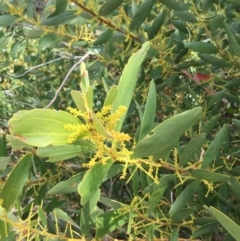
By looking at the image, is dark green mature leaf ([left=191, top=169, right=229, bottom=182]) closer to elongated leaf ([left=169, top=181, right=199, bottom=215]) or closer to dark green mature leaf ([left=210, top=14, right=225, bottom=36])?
elongated leaf ([left=169, top=181, right=199, bottom=215])

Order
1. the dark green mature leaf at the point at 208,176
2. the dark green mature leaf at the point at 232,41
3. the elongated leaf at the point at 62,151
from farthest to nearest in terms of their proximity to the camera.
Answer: the dark green mature leaf at the point at 232,41
the dark green mature leaf at the point at 208,176
the elongated leaf at the point at 62,151

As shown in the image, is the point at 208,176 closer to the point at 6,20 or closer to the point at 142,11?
the point at 142,11

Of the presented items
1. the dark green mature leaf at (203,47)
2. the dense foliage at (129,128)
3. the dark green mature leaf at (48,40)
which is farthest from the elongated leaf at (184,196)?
the dark green mature leaf at (48,40)

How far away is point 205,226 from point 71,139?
55cm

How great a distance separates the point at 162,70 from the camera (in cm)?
157

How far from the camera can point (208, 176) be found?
38.3 inches

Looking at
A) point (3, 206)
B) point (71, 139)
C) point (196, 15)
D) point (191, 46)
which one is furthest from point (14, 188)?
point (196, 15)

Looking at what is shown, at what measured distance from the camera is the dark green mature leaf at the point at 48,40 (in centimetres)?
152

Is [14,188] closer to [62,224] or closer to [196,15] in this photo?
[62,224]

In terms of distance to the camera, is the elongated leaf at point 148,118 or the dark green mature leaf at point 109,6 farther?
the dark green mature leaf at point 109,6

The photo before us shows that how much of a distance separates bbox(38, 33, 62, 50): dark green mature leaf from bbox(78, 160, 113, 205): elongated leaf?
2.70 ft

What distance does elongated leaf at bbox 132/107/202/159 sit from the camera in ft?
2.57

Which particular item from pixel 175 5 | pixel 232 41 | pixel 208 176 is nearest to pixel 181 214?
pixel 208 176

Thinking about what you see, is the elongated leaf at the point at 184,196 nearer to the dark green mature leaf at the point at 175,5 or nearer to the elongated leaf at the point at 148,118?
the elongated leaf at the point at 148,118
